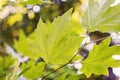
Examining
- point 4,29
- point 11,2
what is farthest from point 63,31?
point 4,29

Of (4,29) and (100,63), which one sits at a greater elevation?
(4,29)

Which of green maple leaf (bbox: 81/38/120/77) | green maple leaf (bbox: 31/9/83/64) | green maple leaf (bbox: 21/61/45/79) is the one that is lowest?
green maple leaf (bbox: 81/38/120/77)

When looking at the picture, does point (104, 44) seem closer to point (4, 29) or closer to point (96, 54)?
point (96, 54)

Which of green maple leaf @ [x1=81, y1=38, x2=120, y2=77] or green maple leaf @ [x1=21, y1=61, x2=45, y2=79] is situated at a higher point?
green maple leaf @ [x1=21, y1=61, x2=45, y2=79]
